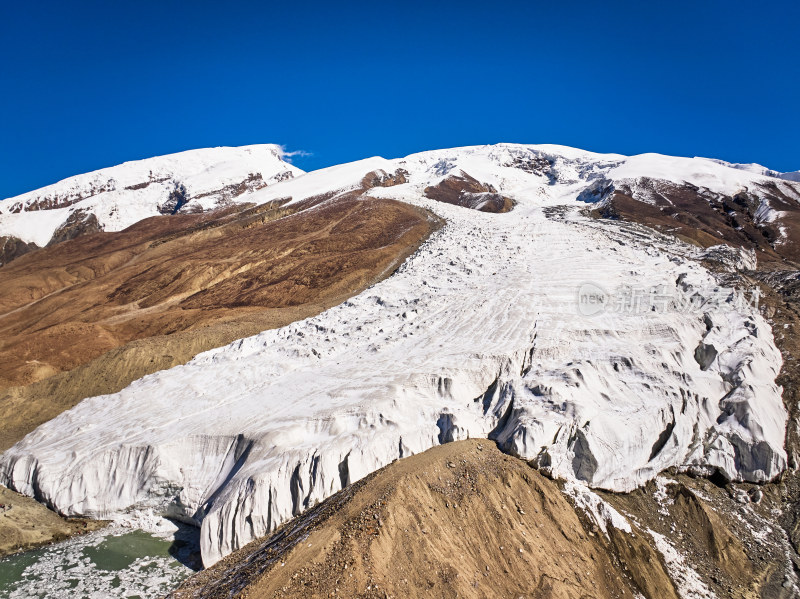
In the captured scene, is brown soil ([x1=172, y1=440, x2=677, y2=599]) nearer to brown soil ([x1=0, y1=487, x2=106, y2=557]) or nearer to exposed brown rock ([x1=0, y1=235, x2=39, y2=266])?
brown soil ([x1=0, y1=487, x2=106, y2=557])

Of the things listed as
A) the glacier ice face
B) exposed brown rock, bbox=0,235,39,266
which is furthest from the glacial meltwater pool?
exposed brown rock, bbox=0,235,39,266

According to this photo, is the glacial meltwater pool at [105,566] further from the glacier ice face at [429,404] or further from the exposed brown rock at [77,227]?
the exposed brown rock at [77,227]

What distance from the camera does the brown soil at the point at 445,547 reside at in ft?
29.7

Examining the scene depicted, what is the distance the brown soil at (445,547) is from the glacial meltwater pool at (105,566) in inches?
49.9

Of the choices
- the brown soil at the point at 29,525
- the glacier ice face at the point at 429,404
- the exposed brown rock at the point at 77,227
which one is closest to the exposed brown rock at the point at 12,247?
the exposed brown rock at the point at 77,227

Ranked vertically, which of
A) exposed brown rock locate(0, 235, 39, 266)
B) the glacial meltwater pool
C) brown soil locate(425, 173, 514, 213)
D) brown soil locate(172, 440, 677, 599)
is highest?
brown soil locate(425, 173, 514, 213)

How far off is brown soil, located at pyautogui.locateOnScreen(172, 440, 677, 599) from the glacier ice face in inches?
51.7

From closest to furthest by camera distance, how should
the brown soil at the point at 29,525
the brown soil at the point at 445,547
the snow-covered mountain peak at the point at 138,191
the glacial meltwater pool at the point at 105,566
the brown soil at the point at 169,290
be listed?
the brown soil at the point at 445,547, the glacial meltwater pool at the point at 105,566, the brown soil at the point at 29,525, the brown soil at the point at 169,290, the snow-covered mountain peak at the point at 138,191

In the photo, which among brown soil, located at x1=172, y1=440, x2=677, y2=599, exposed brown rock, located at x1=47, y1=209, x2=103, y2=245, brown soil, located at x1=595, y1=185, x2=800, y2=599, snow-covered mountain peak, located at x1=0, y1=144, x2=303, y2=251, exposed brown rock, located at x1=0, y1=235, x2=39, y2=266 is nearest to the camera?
brown soil, located at x1=172, y1=440, x2=677, y2=599

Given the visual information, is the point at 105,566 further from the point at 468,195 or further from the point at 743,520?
the point at 468,195

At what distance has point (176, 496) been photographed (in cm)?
1392

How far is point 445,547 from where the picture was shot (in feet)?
32.6

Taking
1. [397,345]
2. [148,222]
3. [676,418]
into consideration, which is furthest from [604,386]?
[148,222]

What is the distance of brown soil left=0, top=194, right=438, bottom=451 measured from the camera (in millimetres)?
23000
